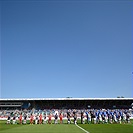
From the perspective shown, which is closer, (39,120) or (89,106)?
(39,120)

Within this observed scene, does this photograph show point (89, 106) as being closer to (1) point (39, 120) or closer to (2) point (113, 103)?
(2) point (113, 103)

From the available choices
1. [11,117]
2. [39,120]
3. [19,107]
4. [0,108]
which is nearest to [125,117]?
[39,120]

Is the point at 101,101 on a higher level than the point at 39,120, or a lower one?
higher

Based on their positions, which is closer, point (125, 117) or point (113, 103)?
point (125, 117)

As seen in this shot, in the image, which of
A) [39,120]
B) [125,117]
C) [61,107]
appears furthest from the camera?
[61,107]

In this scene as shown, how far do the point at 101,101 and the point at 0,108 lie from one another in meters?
34.5

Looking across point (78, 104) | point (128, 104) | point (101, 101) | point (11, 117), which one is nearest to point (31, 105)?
point (78, 104)

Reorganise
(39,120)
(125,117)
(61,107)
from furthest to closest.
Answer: (61,107) → (125,117) → (39,120)

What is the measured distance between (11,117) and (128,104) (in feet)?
179

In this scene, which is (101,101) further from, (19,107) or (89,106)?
(19,107)

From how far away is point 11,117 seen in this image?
Answer: 106 feet

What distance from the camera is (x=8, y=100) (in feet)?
255

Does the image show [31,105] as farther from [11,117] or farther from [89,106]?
[11,117]

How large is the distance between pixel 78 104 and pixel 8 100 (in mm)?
23515
